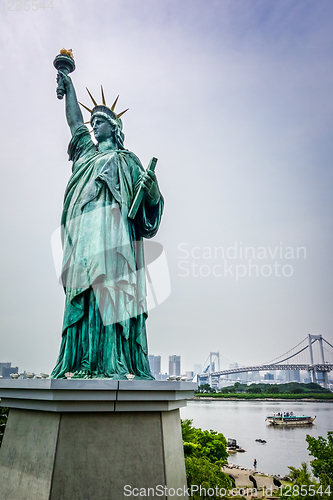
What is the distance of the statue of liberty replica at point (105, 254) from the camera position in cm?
463

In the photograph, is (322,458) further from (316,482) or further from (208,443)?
(208,443)

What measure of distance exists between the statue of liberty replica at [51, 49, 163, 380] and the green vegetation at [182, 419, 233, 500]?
233 inches

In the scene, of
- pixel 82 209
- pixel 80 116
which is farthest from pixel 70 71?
pixel 82 209

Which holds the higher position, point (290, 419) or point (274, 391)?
point (274, 391)

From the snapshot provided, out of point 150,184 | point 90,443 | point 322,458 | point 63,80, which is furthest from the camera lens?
point 322,458

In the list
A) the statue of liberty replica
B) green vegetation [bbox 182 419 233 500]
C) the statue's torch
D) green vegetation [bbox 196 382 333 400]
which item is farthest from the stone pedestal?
green vegetation [bbox 196 382 333 400]

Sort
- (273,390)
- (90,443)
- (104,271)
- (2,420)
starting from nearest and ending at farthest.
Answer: (90,443)
(104,271)
(2,420)
(273,390)

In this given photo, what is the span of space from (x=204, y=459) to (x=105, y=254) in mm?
11422

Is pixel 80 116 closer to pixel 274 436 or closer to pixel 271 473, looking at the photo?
pixel 271 473

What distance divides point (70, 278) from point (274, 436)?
3135 cm

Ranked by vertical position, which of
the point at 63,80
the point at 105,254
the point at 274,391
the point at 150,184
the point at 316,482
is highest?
the point at 63,80

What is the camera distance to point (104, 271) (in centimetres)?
482

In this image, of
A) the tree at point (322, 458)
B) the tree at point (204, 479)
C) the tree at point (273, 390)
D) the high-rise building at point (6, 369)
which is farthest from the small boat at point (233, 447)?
the high-rise building at point (6, 369)

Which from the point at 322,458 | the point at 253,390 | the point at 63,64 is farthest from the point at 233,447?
Answer: the point at 63,64
